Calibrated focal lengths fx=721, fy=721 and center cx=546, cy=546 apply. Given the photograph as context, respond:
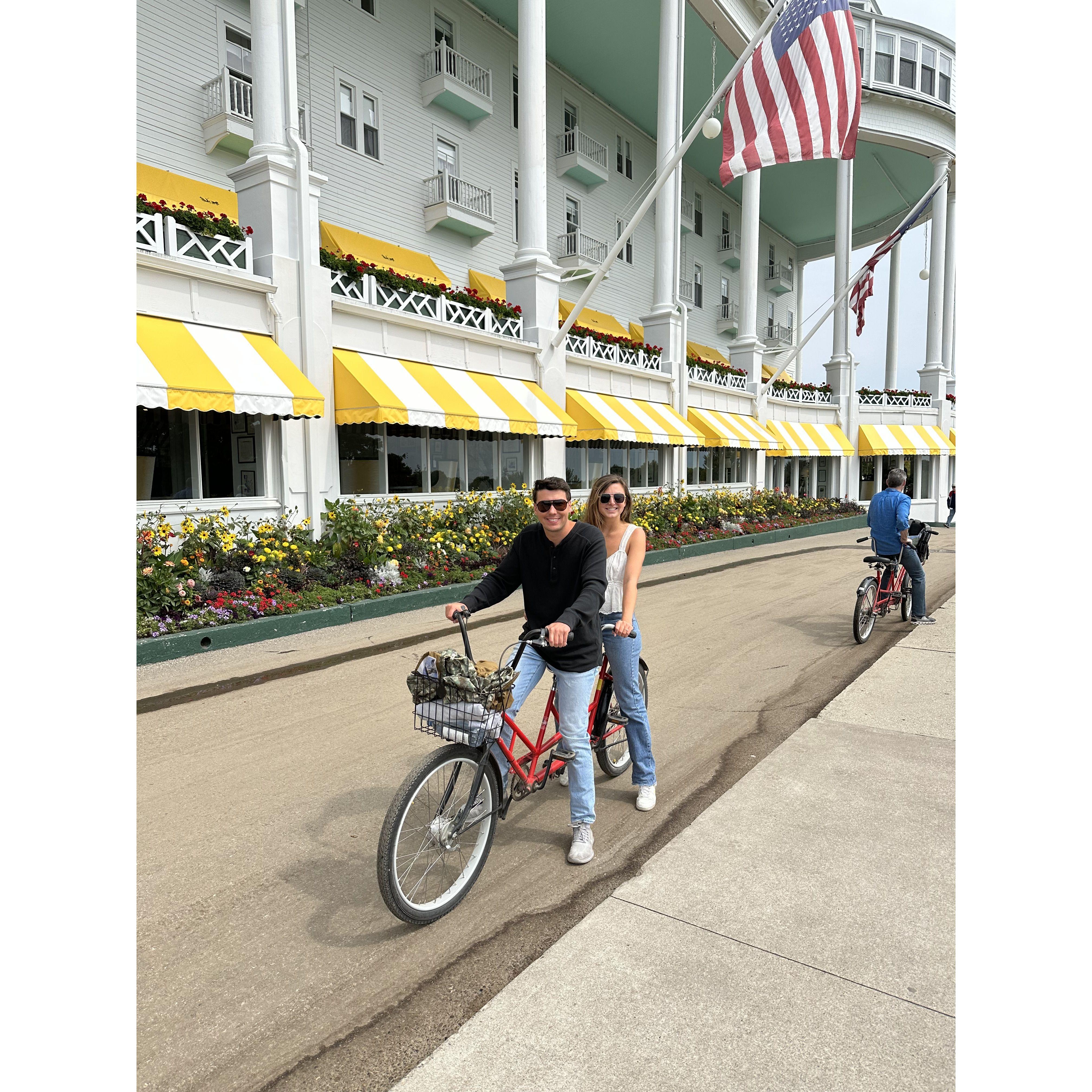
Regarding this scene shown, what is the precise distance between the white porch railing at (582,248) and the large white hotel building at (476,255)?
178 millimetres

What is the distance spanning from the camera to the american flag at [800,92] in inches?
464

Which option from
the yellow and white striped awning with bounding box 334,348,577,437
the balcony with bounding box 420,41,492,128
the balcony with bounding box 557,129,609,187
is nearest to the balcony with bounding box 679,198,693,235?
the balcony with bounding box 557,129,609,187

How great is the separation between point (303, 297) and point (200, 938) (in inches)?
429

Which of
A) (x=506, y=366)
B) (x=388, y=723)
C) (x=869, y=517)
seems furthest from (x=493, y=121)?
(x=388, y=723)

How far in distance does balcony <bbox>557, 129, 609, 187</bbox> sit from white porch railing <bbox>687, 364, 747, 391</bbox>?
306 inches

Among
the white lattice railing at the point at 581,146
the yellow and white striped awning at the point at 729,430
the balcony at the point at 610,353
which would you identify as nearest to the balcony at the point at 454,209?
the balcony at the point at 610,353

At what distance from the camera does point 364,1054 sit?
2.47 m

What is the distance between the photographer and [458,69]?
811 inches

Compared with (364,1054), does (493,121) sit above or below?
above

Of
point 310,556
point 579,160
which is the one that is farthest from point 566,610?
point 579,160

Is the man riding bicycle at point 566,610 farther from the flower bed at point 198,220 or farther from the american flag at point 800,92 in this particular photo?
the american flag at point 800,92

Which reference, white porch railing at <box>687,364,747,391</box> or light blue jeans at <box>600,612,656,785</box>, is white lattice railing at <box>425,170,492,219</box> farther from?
light blue jeans at <box>600,612,656,785</box>

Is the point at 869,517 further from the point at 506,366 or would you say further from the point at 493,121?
the point at 493,121

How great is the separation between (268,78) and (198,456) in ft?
21.4
